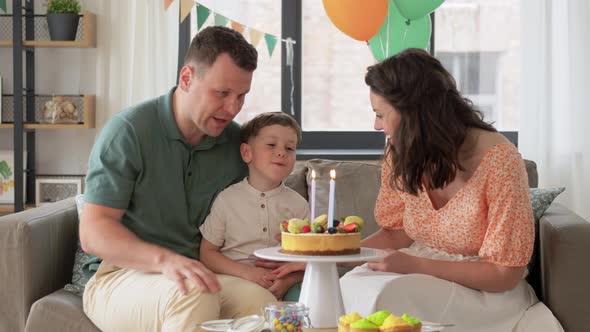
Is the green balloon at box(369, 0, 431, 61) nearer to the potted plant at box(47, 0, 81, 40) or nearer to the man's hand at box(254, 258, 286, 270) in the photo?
the potted plant at box(47, 0, 81, 40)

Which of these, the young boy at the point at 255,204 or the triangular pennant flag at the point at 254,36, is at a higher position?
the triangular pennant flag at the point at 254,36

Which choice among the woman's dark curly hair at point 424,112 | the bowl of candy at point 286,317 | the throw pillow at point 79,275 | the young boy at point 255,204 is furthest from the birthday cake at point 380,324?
the throw pillow at point 79,275

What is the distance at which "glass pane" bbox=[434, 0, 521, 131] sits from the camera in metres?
4.33

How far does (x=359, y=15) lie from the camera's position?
366 cm

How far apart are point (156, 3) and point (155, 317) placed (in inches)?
92.5

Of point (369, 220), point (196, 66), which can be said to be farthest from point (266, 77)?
point (196, 66)

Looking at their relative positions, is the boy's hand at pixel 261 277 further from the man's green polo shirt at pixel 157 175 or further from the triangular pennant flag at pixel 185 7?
the triangular pennant flag at pixel 185 7

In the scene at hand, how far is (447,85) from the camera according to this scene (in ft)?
7.62

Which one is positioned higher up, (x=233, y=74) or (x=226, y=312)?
(x=233, y=74)

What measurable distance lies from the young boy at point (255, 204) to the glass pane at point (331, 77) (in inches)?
73.9

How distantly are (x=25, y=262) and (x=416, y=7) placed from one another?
6.37 ft

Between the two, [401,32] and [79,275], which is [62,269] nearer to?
[79,275]

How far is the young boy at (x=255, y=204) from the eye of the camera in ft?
8.31

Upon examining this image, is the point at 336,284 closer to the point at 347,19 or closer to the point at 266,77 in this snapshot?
the point at 347,19
